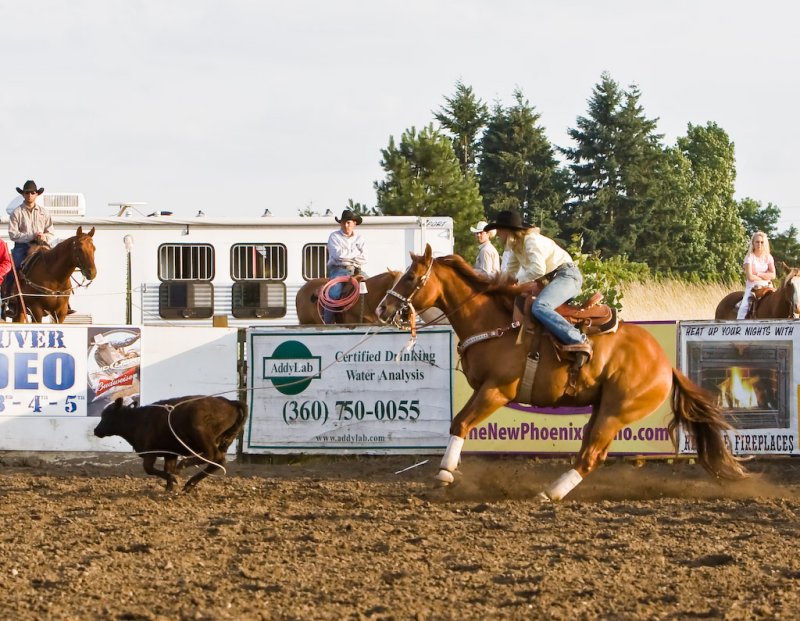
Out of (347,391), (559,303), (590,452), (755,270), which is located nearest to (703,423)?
(590,452)

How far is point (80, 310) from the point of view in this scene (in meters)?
20.0

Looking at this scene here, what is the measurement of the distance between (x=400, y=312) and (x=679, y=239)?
137 feet

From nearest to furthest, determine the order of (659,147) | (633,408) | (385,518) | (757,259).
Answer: (385,518)
(633,408)
(757,259)
(659,147)

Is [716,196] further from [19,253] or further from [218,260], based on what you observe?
[19,253]

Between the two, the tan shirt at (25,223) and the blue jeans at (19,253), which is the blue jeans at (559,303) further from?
the blue jeans at (19,253)

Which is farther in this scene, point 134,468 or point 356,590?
point 134,468

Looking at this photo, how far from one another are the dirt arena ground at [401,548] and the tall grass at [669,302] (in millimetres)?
13327

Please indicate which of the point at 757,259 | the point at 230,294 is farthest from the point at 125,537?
the point at 230,294

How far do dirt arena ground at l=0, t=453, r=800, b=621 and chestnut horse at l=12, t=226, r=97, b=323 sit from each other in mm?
4562

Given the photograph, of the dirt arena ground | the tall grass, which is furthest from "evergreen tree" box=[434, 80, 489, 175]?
the dirt arena ground

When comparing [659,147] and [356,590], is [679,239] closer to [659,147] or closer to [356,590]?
[659,147]

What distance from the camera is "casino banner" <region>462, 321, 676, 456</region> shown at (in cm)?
1205

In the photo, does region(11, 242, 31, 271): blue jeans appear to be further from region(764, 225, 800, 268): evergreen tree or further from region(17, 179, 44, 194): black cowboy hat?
region(764, 225, 800, 268): evergreen tree

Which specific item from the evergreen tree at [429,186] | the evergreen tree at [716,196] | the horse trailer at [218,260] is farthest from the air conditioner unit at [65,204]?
the evergreen tree at [716,196]
